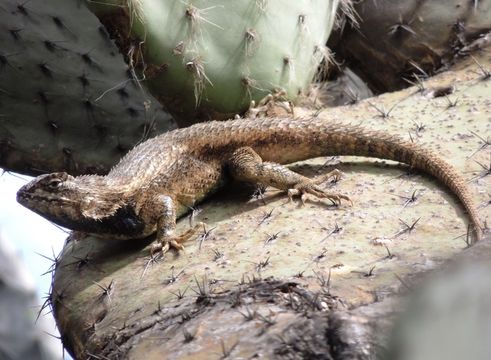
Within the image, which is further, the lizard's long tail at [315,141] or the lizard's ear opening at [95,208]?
the lizard's long tail at [315,141]

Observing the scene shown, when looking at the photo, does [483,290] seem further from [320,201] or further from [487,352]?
[320,201]

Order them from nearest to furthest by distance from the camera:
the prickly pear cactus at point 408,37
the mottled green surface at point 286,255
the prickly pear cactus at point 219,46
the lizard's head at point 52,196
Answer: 1. the mottled green surface at point 286,255
2. the lizard's head at point 52,196
3. the prickly pear cactus at point 219,46
4. the prickly pear cactus at point 408,37

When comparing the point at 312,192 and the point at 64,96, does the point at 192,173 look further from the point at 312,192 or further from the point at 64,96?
the point at 64,96

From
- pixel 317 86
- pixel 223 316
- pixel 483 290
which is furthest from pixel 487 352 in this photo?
pixel 317 86

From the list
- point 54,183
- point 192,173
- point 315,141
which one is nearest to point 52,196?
point 54,183

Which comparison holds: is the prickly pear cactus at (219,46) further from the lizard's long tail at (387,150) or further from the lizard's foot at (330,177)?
the lizard's foot at (330,177)

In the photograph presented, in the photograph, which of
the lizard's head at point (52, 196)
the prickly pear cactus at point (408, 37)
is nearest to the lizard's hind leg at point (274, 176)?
the lizard's head at point (52, 196)

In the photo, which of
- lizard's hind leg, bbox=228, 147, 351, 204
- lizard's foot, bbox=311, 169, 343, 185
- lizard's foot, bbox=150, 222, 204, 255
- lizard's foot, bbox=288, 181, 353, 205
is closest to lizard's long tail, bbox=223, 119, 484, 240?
lizard's hind leg, bbox=228, 147, 351, 204
